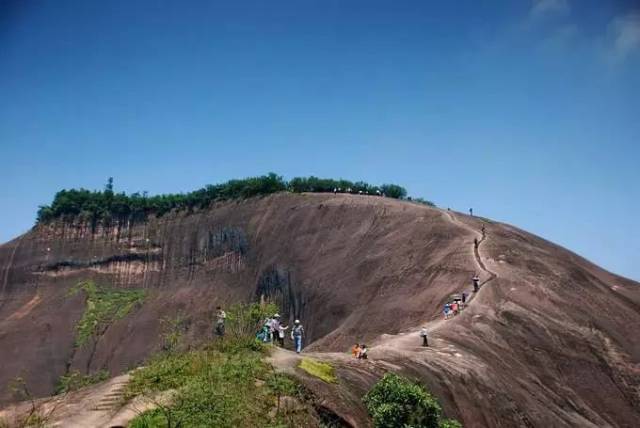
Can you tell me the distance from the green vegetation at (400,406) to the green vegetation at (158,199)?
65.5 metres

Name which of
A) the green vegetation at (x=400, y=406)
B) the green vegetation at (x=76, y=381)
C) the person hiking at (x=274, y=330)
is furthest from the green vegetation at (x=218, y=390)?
Answer: the person hiking at (x=274, y=330)

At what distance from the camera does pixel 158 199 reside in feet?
291

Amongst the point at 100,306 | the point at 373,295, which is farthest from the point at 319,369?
the point at 100,306

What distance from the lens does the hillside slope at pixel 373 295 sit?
82.6ft

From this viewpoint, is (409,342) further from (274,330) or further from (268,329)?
(268,329)

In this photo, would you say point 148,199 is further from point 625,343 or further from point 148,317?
point 625,343

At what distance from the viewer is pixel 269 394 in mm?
13430

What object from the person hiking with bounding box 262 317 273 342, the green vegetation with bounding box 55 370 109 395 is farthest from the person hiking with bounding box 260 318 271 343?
the green vegetation with bounding box 55 370 109 395

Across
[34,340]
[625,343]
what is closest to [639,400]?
[625,343]

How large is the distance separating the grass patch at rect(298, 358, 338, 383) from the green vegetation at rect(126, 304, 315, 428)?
3.22ft

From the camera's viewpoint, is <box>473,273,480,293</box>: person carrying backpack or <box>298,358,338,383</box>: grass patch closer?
<box>298,358,338,383</box>: grass patch

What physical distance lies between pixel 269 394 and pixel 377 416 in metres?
2.61

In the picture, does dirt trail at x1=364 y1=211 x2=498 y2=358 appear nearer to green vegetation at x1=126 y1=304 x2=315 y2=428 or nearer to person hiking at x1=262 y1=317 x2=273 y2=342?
person hiking at x1=262 y1=317 x2=273 y2=342

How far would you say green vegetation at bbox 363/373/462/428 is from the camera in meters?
14.4
